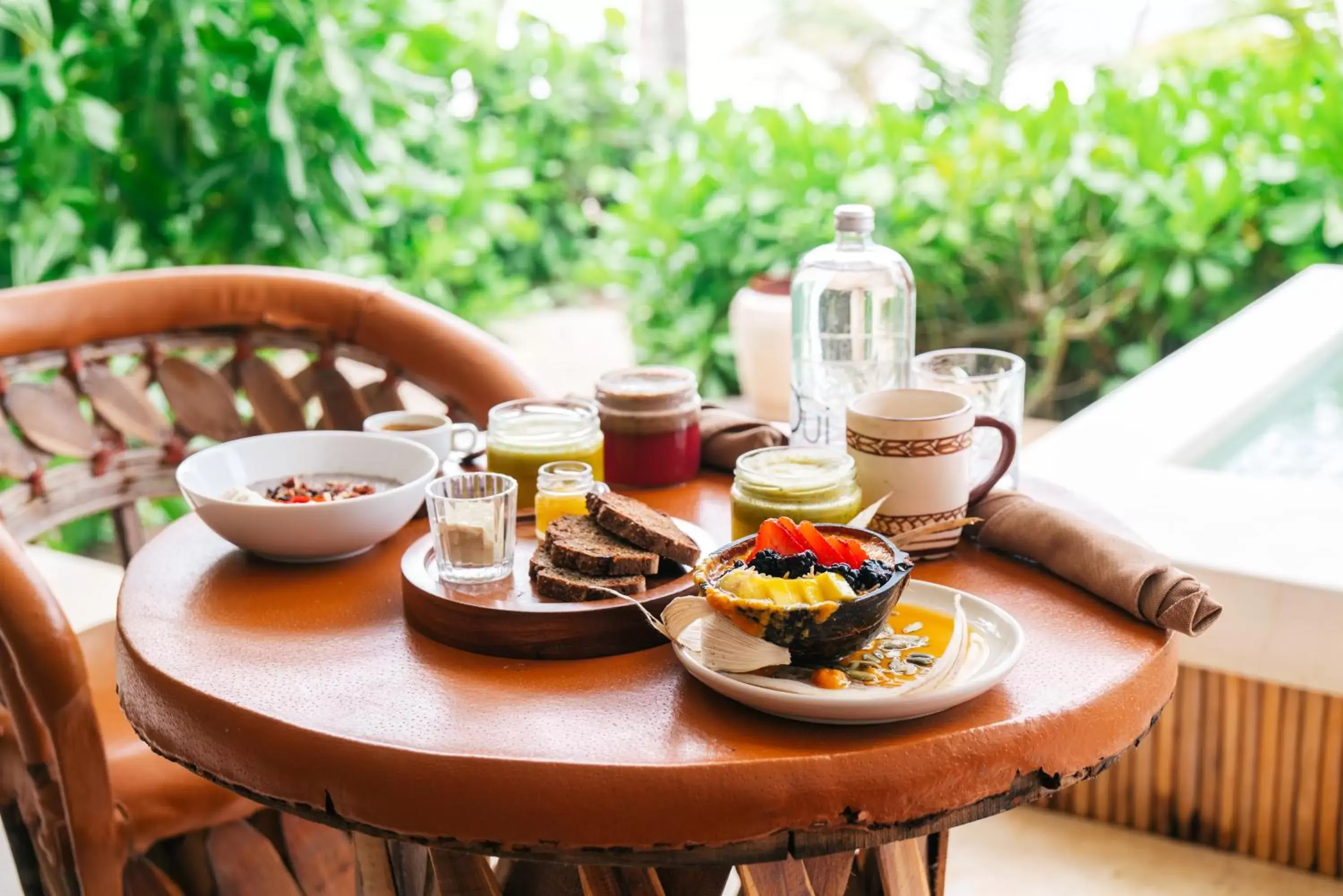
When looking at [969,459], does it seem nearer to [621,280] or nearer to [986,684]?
[986,684]

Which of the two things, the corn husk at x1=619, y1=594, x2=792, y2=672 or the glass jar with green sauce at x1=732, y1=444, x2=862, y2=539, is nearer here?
the corn husk at x1=619, y1=594, x2=792, y2=672

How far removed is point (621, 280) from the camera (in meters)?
4.80

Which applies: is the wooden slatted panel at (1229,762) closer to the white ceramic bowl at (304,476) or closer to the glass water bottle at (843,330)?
the glass water bottle at (843,330)

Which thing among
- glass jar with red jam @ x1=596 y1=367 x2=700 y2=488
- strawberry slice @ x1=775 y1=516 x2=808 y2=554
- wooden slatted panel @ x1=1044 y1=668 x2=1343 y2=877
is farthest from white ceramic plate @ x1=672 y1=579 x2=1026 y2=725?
wooden slatted panel @ x1=1044 y1=668 x2=1343 y2=877

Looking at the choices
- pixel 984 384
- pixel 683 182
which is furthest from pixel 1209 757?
pixel 683 182

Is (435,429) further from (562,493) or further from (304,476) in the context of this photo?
(562,493)

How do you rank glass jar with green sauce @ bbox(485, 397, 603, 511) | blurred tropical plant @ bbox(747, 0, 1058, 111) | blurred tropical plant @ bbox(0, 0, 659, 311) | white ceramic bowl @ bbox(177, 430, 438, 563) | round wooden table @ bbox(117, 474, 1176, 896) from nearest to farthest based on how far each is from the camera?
round wooden table @ bbox(117, 474, 1176, 896) → white ceramic bowl @ bbox(177, 430, 438, 563) → glass jar with green sauce @ bbox(485, 397, 603, 511) → blurred tropical plant @ bbox(0, 0, 659, 311) → blurred tropical plant @ bbox(747, 0, 1058, 111)

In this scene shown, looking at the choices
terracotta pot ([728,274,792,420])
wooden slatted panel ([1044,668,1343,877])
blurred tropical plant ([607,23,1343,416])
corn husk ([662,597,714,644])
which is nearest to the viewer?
corn husk ([662,597,714,644])

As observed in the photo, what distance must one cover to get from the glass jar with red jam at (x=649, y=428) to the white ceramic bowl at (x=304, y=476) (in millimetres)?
214

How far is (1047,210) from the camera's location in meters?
3.98

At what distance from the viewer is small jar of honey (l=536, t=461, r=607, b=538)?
4.34 ft

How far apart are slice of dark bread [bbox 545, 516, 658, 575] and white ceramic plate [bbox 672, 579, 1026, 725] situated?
12cm

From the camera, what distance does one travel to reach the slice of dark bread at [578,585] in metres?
1.15

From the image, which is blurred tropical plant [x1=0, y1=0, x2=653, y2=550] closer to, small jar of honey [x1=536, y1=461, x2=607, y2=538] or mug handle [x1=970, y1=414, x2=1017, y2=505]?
small jar of honey [x1=536, y1=461, x2=607, y2=538]
